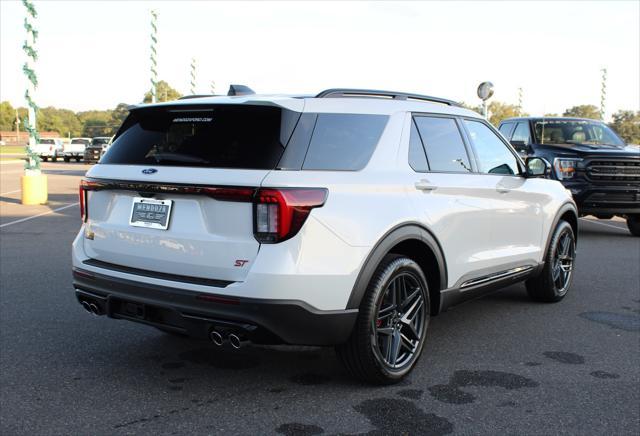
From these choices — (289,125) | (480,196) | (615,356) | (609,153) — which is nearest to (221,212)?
(289,125)

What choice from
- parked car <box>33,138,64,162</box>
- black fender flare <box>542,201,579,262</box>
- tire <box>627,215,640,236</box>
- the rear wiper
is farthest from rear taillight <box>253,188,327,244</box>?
parked car <box>33,138,64,162</box>

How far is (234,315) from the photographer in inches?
137

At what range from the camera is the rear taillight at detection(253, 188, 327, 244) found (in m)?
3.45

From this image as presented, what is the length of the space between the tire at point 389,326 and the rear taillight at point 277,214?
2.30 ft

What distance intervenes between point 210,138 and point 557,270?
4.21 metres

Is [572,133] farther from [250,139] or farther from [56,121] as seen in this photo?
[56,121]

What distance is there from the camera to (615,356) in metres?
4.81

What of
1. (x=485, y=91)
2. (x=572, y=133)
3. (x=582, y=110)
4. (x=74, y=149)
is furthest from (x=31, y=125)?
(x=582, y=110)

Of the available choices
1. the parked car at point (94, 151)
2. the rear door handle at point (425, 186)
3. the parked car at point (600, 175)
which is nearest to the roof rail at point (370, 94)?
the rear door handle at point (425, 186)

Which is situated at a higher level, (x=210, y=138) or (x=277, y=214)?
(x=210, y=138)

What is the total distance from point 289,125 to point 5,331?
10.1 feet

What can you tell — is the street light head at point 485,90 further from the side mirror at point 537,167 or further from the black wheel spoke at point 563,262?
the side mirror at point 537,167

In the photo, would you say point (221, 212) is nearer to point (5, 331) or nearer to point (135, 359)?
point (135, 359)

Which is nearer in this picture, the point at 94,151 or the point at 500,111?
the point at 94,151
